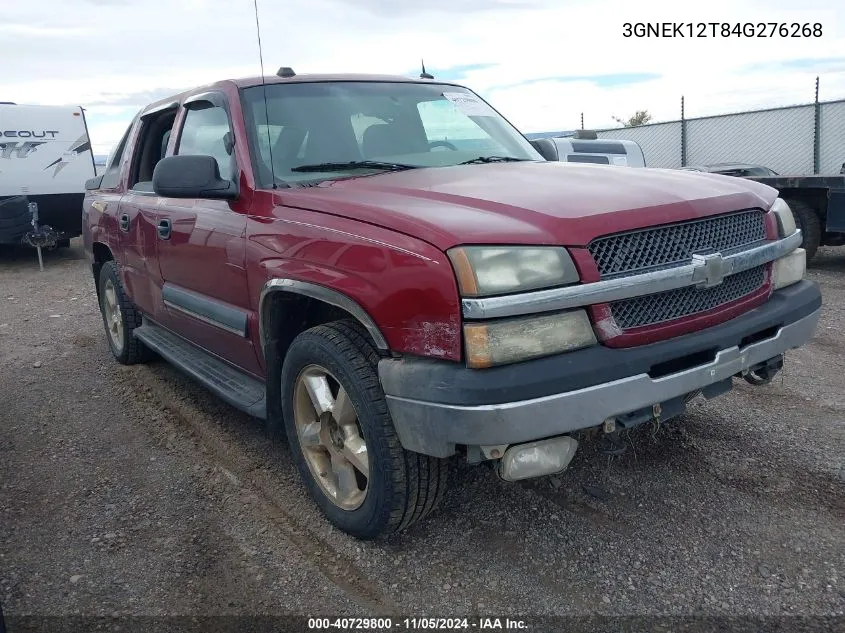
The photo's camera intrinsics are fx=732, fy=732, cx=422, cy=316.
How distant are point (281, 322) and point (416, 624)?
136 centimetres

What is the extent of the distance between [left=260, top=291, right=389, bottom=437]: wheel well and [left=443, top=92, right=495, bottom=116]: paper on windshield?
1.56 m

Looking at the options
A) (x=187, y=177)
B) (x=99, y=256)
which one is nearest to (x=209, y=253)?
(x=187, y=177)

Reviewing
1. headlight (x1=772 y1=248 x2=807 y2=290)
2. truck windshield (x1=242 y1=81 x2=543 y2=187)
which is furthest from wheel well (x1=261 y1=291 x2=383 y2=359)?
headlight (x1=772 y1=248 x2=807 y2=290)

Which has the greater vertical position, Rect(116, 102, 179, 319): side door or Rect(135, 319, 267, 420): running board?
Rect(116, 102, 179, 319): side door

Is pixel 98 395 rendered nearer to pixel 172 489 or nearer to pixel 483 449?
pixel 172 489

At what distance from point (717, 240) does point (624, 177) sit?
1.51 feet

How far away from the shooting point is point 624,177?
2.96 m

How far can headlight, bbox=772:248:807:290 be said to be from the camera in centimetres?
300

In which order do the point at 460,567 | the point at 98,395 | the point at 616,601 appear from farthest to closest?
the point at 98,395
the point at 460,567
the point at 616,601

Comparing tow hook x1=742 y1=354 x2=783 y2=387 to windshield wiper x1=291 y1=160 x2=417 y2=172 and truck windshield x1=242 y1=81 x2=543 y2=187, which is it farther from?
windshield wiper x1=291 y1=160 x2=417 y2=172

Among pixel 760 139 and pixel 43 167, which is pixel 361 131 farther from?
pixel 760 139

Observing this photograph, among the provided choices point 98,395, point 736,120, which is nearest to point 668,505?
point 98,395

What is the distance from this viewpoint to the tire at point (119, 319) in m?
5.30

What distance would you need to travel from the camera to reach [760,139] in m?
17.8
